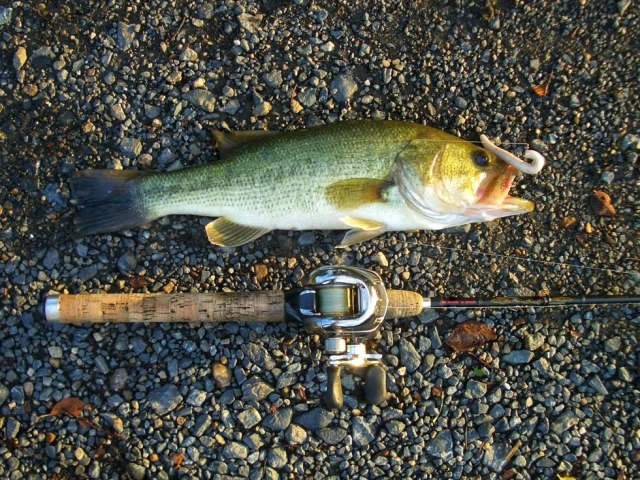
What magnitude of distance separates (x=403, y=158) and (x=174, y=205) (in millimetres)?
1402

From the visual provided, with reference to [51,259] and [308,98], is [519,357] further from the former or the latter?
[51,259]

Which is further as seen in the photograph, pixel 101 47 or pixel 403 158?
pixel 101 47

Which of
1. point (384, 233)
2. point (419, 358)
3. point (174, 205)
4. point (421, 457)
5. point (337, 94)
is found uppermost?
point (337, 94)

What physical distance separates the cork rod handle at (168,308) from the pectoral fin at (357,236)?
1.80ft

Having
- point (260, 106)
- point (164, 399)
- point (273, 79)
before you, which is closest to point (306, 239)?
point (260, 106)

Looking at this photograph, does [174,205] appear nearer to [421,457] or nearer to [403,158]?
[403,158]

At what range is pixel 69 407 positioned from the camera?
324 centimetres

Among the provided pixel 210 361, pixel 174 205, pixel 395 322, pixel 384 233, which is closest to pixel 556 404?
pixel 395 322

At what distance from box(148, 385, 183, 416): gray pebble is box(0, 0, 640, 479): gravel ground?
1 centimetres

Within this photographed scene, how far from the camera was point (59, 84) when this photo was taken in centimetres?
352

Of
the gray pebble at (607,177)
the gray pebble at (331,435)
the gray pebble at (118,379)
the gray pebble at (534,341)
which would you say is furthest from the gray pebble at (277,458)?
the gray pebble at (607,177)

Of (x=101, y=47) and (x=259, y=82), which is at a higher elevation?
(x=101, y=47)

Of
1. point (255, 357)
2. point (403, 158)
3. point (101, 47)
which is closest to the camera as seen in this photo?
point (403, 158)

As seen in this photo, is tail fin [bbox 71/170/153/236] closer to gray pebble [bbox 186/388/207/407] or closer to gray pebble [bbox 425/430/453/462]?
gray pebble [bbox 186/388/207/407]
